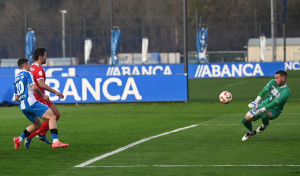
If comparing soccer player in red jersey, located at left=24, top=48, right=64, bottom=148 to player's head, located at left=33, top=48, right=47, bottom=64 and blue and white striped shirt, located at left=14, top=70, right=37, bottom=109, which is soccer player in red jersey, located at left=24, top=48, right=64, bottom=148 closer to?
player's head, located at left=33, top=48, right=47, bottom=64

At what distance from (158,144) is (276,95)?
276 cm

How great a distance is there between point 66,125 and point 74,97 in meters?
8.19

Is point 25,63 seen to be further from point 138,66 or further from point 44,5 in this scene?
point 44,5

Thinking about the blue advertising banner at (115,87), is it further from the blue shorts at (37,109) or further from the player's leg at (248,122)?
the blue shorts at (37,109)

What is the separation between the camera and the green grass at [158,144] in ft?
39.5

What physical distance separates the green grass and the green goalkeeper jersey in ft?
2.64

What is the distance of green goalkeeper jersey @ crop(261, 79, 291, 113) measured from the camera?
15.6 metres

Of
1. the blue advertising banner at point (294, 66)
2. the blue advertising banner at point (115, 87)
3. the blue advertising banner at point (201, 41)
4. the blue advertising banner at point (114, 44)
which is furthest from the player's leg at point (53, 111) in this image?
the blue advertising banner at point (294, 66)

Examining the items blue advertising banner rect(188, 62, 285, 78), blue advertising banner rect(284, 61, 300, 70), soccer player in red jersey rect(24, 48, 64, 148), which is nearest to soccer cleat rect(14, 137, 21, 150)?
soccer player in red jersey rect(24, 48, 64, 148)

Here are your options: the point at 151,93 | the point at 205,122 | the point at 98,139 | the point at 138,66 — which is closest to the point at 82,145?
the point at 98,139

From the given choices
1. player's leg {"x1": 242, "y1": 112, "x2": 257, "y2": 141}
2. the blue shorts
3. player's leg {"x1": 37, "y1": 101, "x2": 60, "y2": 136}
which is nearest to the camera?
the blue shorts

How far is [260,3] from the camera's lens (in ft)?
330

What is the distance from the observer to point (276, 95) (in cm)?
1570

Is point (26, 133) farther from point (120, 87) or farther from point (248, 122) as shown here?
point (120, 87)
